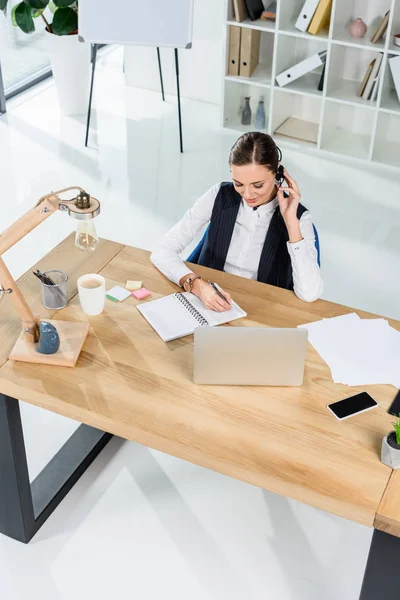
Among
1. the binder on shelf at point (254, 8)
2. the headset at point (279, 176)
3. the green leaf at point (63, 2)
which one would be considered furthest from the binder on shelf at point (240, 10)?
the headset at point (279, 176)

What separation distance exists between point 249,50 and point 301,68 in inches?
15.4

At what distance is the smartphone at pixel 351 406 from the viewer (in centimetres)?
212

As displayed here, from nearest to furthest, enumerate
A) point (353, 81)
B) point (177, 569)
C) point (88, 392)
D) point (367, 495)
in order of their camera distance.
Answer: point (367, 495) < point (88, 392) < point (177, 569) < point (353, 81)

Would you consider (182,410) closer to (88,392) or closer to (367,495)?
(88,392)

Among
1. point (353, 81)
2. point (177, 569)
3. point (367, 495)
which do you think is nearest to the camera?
point (367, 495)

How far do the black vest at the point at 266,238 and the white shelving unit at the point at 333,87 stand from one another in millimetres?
2476

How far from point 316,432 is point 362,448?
0.13m

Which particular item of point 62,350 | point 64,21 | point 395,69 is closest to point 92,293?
point 62,350

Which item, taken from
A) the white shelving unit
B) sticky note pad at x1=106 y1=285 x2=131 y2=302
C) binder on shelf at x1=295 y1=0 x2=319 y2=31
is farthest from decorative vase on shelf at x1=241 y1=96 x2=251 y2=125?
sticky note pad at x1=106 y1=285 x2=131 y2=302

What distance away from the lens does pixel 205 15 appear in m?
5.68

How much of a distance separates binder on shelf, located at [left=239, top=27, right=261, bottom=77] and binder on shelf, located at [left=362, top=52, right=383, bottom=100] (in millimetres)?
829

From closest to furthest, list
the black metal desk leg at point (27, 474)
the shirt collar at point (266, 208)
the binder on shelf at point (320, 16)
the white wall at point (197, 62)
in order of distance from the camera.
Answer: the black metal desk leg at point (27, 474), the shirt collar at point (266, 208), the binder on shelf at point (320, 16), the white wall at point (197, 62)

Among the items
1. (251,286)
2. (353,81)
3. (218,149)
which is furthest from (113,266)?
(353,81)

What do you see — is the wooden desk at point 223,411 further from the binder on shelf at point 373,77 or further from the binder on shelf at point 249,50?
the binder on shelf at point 249,50
